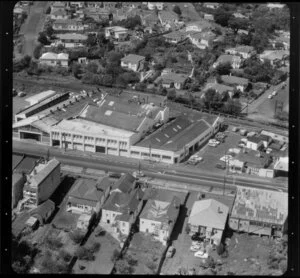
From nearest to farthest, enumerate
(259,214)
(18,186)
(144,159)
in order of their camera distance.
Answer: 1. (259,214)
2. (18,186)
3. (144,159)

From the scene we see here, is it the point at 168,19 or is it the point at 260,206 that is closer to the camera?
the point at 260,206

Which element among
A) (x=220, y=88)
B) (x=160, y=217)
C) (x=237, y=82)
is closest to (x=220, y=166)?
(x=160, y=217)

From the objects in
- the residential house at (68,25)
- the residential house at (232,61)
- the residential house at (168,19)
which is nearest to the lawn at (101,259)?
the residential house at (232,61)

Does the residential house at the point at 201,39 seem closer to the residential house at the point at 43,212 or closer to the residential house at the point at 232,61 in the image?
the residential house at the point at 232,61

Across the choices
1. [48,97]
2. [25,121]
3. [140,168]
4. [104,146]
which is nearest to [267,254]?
[140,168]

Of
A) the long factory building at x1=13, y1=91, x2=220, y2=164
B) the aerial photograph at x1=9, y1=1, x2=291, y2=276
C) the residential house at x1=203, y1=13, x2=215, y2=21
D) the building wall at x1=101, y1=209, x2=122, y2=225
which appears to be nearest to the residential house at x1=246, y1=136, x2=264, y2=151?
the aerial photograph at x1=9, y1=1, x2=291, y2=276

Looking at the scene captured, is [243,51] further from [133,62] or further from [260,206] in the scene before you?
[260,206]

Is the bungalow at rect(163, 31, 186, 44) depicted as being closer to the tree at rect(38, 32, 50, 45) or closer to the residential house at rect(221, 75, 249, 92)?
the residential house at rect(221, 75, 249, 92)
